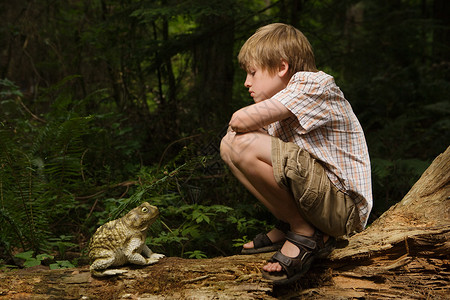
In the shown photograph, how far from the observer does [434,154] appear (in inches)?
214

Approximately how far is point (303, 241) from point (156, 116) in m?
3.65

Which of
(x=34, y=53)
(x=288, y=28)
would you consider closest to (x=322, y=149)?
(x=288, y=28)

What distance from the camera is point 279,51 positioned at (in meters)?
2.36

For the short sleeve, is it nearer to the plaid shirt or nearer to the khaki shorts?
the plaid shirt

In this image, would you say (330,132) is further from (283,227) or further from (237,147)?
(283,227)

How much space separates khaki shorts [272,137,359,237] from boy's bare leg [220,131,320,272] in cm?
5

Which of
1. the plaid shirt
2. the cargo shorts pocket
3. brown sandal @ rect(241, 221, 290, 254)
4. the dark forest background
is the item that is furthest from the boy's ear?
brown sandal @ rect(241, 221, 290, 254)

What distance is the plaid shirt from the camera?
218cm

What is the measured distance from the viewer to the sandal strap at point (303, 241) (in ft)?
7.15

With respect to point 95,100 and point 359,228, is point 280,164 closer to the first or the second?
point 359,228

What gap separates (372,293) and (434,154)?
3986 millimetres

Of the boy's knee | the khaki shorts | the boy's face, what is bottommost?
the khaki shorts

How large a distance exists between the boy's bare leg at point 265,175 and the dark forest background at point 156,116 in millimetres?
617

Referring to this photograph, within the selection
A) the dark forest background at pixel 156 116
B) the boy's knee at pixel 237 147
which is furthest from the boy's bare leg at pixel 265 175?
the dark forest background at pixel 156 116
